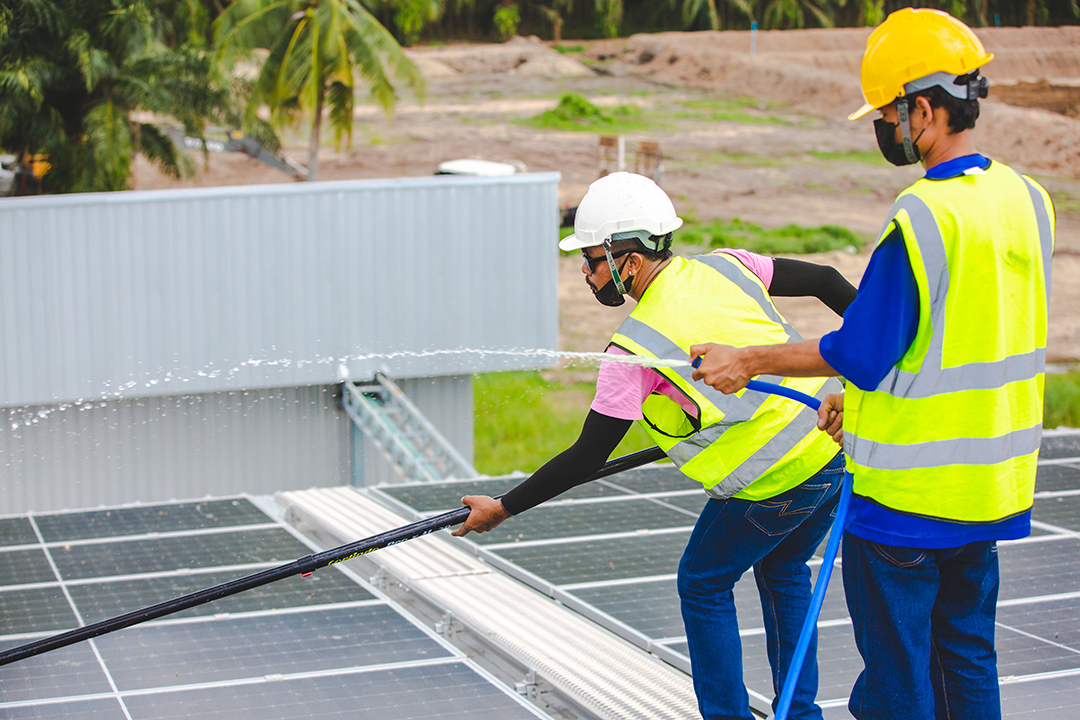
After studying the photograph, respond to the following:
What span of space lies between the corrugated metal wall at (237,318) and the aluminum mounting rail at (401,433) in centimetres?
46

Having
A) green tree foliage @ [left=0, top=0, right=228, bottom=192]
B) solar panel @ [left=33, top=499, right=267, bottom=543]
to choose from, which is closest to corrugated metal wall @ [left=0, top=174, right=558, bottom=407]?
solar panel @ [left=33, top=499, right=267, bottom=543]

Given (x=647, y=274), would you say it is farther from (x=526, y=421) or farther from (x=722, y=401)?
(x=526, y=421)

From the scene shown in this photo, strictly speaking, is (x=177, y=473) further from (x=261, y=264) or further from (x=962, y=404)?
(x=962, y=404)

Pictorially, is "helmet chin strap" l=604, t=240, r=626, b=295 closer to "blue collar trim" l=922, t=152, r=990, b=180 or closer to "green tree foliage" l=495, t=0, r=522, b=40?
"blue collar trim" l=922, t=152, r=990, b=180

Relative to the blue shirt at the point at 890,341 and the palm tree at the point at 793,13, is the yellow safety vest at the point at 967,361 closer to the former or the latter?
the blue shirt at the point at 890,341

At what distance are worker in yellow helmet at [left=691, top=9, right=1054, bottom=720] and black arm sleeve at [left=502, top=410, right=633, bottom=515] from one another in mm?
605

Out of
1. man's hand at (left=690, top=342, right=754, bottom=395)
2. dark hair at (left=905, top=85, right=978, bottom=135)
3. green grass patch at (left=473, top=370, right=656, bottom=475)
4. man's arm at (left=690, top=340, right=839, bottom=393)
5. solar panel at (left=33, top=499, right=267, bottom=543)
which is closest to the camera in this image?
dark hair at (left=905, top=85, right=978, bottom=135)

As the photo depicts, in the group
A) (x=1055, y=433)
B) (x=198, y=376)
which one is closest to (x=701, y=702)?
(x=1055, y=433)

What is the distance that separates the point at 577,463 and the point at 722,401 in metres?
0.46

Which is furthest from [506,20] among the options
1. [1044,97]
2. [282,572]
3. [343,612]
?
[282,572]

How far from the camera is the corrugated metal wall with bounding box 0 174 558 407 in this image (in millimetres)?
Result: 12906

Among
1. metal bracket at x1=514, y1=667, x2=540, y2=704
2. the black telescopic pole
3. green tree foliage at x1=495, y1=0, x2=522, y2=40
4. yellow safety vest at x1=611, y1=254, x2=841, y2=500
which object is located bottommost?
metal bracket at x1=514, y1=667, x2=540, y2=704

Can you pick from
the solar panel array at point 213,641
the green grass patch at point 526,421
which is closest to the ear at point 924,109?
the solar panel array at point 213,641

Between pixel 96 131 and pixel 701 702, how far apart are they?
66.2ft
